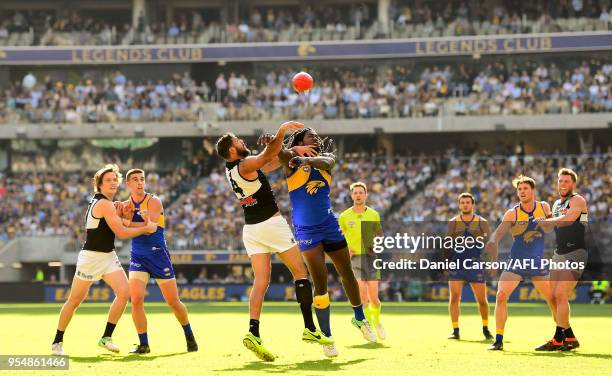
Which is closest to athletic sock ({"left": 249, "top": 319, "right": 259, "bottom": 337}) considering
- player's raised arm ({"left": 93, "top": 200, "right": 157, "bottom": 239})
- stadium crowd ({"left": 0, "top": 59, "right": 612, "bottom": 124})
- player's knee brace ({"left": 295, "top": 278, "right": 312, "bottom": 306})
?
player's knee brace ({"left": 295, "top": 278, "right": 312, "bottom": 306})

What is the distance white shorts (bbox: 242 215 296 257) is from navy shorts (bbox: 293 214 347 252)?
0.34m

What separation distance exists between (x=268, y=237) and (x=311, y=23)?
4014cm

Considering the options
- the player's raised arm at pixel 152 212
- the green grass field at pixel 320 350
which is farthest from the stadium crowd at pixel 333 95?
the player's raised arm at pixel 152 212

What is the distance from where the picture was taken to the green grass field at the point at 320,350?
39.0 ft

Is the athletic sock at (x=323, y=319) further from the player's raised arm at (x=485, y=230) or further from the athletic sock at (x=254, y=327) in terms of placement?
the player's raised arm at (x=485, y=230)

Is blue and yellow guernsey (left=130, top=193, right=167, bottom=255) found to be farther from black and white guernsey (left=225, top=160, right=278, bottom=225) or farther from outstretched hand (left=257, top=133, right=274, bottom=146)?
outstretched hand (left=257, top=133, right=274, bottom=146)

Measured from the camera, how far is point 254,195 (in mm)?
12734

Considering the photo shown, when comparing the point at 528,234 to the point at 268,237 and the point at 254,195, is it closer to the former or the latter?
the point at 268,237

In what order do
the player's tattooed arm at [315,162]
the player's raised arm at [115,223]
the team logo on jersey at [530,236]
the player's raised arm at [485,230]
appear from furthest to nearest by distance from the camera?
the player's raised arm at [485,230] < the team logo on jersey at [530,236] < the player's raised arm at [115,223] < the player's tattooed arm at [315,162]

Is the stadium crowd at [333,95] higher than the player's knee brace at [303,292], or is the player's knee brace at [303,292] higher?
the stadium crowd at [333,95]

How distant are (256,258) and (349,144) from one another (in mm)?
37623

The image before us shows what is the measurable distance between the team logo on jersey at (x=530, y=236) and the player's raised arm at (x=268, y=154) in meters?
3.82

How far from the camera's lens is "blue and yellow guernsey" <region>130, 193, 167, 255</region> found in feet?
46.7

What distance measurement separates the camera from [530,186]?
14352 millimetres
